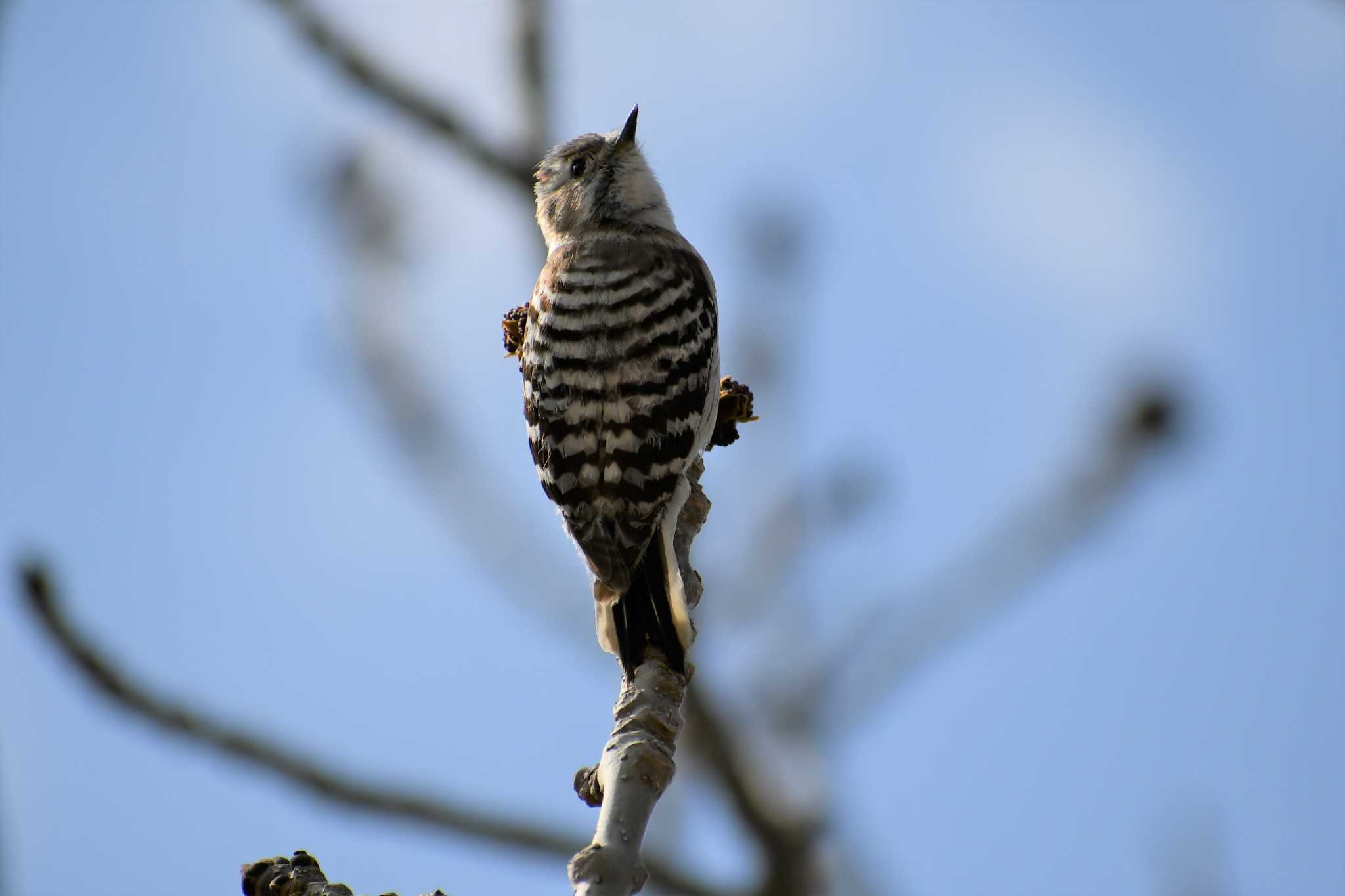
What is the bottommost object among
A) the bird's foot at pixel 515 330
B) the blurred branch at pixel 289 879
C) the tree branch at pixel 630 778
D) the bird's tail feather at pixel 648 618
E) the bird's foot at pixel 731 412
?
the blurred branch at pixel 289 879

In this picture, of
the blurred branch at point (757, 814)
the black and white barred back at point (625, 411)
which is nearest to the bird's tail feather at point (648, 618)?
the black and white barred back at point (625, 411)

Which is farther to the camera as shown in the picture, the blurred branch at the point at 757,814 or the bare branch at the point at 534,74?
the bare branch at the point at 534,74

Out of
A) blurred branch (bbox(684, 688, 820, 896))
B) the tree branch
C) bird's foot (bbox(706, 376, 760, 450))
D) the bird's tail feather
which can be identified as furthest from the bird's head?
the tree branch

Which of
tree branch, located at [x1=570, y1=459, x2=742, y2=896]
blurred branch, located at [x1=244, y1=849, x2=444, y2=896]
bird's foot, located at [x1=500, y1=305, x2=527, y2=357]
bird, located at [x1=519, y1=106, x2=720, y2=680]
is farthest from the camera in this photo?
bird's foot, located at [x1=500, y1=305, x2=527, y2=357]

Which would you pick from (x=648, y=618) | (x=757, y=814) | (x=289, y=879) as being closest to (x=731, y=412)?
(x=648, y=618)

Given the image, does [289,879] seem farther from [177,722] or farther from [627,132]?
[627,132]

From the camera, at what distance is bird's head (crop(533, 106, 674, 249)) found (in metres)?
7.11

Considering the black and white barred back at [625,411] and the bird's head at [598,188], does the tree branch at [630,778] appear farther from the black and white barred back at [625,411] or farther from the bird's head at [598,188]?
the bird's head at [598,188]

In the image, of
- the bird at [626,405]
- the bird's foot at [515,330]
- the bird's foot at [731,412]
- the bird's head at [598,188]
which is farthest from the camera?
the bird's head at [598,188]

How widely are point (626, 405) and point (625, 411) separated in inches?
1.7

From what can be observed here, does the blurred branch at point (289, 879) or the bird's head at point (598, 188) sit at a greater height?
the bird's head at point (598, 188)

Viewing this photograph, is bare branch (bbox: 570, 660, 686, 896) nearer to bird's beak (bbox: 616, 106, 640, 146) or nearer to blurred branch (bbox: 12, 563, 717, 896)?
blurred branch (bbox: 12, 563, 717, 896)

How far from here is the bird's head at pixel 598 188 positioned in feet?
23.3

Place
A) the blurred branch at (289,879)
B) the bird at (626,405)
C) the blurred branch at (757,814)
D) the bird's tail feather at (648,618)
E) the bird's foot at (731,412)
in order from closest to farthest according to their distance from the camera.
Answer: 1. the blurred branch at (289,879)
2. the blurred branch at (757,814)
3. the bird's tail feather at (648,618)
4. the bird at (626,405)
5. the bird's foot at (731,412)
